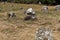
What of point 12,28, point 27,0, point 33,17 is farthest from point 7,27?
point 27,0

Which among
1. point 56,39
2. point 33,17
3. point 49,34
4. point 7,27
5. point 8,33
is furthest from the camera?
point 33,17

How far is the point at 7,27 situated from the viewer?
11.5 metres

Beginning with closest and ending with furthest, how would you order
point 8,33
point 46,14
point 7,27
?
point 8,33, point 7,27, point 46,14

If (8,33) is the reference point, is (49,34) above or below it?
above

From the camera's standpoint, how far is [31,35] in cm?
1017

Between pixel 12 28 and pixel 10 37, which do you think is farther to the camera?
pixel 12 28

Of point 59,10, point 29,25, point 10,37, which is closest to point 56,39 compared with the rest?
point 10,37

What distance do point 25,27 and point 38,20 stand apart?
1727 mm

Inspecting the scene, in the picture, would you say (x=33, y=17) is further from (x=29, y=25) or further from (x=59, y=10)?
(x=59, y=10)

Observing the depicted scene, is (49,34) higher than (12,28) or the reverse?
higher

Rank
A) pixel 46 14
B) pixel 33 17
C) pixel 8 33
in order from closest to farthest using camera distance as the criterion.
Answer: pixel 8 33 < pixel 33 17 < pixel 46 14

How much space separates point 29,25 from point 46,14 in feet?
11.3

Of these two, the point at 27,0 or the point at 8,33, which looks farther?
the point at 27,0

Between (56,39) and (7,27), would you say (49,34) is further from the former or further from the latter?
(7,27)
